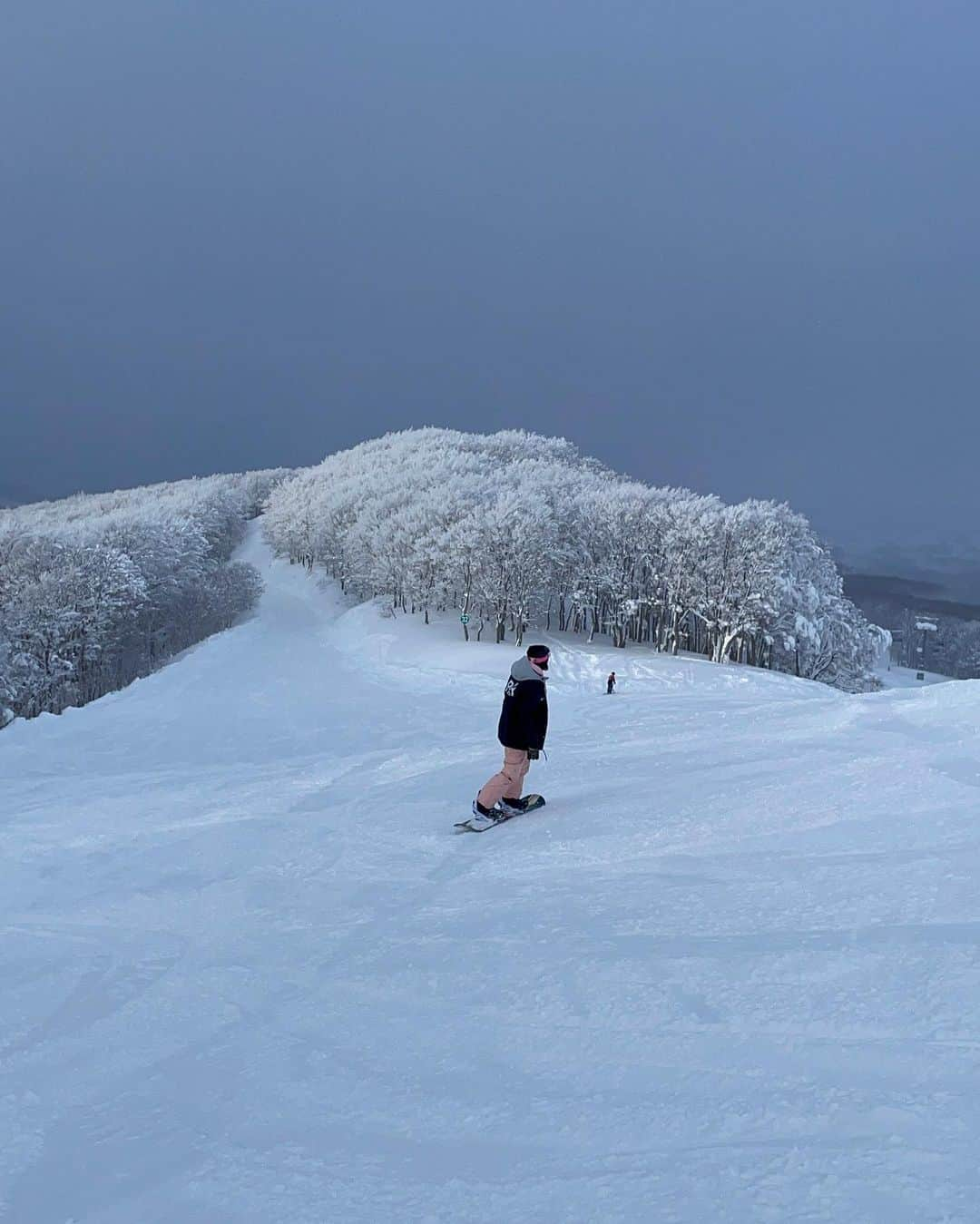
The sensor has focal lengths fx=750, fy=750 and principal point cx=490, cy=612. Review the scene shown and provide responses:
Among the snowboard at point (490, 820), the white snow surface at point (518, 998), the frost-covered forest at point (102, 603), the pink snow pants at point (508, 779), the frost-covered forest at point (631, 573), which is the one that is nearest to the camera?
the white snow surface at point (518, 998)

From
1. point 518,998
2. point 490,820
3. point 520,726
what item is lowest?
point 490,820

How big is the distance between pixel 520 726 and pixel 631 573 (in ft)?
165

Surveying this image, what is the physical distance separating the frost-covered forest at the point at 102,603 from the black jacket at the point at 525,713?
33539mm

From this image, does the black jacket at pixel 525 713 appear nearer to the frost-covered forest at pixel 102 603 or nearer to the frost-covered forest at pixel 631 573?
the frost-covered forest at pixel 102 603

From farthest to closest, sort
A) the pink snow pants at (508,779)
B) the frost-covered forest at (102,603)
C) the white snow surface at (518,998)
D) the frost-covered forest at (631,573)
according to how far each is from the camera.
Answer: the frost-covered forest at (631,573) < the frost-covered forest at (102,603) < the pink snow pants at (508,779) < the white snow surface at (518,998)

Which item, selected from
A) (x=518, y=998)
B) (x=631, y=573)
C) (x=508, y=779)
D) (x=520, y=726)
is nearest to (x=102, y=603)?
(x=631, y=573)

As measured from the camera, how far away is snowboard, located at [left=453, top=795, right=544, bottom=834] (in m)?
8.80

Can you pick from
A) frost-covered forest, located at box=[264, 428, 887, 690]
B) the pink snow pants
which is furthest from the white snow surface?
frost-covered forest, located at box=[264, 428, 887, 690]

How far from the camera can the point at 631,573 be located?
5788 cm

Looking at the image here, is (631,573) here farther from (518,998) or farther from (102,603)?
(518,998)

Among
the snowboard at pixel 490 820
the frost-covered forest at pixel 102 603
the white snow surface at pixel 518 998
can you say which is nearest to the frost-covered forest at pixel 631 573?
the frost-covered forest at pixel 102 603

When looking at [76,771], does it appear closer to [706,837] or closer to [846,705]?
[706,837]

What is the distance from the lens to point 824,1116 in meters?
3.41

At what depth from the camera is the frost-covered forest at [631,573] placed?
5312 cm
